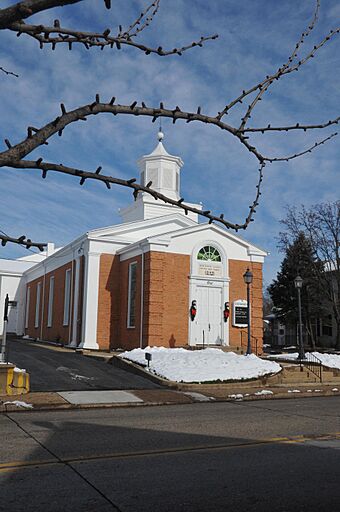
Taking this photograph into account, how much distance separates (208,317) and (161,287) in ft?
9.28

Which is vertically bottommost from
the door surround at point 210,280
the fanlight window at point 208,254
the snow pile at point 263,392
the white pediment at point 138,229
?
the snow pile at point 263,392

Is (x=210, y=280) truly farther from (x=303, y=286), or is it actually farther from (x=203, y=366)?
(x=303, y=286)

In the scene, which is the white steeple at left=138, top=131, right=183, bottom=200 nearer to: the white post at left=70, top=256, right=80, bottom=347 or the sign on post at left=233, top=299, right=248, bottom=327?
the white post at left=70, top=256, right=80, bottom=347

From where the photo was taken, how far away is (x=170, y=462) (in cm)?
670

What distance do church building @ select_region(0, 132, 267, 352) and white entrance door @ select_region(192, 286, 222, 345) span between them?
0.05 m

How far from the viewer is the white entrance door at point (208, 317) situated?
82.3 ft

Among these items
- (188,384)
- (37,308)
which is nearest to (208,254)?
(188,384)

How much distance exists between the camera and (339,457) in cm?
702

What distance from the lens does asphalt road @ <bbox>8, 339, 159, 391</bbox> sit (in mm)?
15605

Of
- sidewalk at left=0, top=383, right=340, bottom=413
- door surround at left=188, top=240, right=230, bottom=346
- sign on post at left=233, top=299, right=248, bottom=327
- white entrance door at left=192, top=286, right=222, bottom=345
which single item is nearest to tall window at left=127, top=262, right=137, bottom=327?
door surround at left=188, top=240, right=230, bottom=346

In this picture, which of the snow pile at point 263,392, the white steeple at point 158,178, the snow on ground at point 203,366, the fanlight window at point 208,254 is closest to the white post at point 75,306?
the white steeple at point 158,178

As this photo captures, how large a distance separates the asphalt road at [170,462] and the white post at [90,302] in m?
14.8

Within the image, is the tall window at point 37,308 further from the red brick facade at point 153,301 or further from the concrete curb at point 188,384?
the concrete curb at point 188,384

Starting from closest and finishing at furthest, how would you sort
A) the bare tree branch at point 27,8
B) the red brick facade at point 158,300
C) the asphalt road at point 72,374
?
1. the bare tree branch at point 27,8
2. the asphalt road at point 72,374
3. the red brick facade at point 158,300
